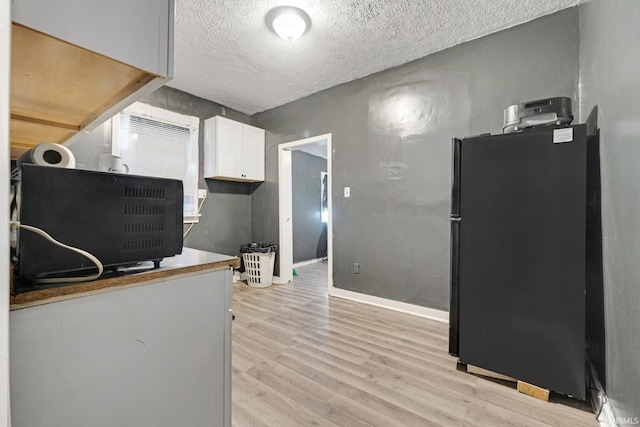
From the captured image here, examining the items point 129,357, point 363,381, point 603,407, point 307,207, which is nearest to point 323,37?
point 129,357

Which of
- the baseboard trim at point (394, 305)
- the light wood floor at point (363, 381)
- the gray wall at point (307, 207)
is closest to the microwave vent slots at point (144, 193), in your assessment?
the light wood floor at point (363, 381)

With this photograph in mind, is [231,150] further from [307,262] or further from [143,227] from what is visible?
[143,227]

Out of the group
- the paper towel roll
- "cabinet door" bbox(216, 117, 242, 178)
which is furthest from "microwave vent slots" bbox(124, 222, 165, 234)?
"cabinet door" bbox(216, 117, 242, 178)

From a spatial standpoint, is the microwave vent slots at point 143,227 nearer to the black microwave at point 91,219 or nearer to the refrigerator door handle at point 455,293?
the black microwave at point 91,219

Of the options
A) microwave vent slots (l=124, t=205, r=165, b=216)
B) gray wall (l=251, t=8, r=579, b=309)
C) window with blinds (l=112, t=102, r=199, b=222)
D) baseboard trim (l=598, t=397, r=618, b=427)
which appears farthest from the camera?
window with blinds (l=112, t=102, r=199, b=222)

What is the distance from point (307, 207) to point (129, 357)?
4.86 metres

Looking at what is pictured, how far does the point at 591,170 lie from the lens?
1.56 m

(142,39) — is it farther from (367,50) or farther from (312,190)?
(312,190)

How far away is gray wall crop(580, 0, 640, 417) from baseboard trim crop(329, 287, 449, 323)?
1239 millimetres

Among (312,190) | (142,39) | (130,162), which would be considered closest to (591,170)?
(142,39)

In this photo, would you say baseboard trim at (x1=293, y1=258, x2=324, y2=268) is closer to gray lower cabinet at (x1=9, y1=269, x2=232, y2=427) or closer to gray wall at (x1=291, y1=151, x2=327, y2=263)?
gray wall at (x1=291, y1=151, x2=327, y2=263)

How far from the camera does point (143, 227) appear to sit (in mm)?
788

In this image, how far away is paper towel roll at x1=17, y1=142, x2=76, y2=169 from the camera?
32.7 inches

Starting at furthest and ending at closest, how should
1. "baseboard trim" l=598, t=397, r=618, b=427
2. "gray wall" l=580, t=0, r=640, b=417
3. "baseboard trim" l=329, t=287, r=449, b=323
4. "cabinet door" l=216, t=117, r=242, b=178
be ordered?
"cabinet door" l=216, t=117, r=242, b=178 → "baseboard trim" l=329, t=287, r=449, b=323 → "baseboard trim" l=598, t=397, r=618, b=427 → "gray wall" l=580, t=0, r=640, b=417
